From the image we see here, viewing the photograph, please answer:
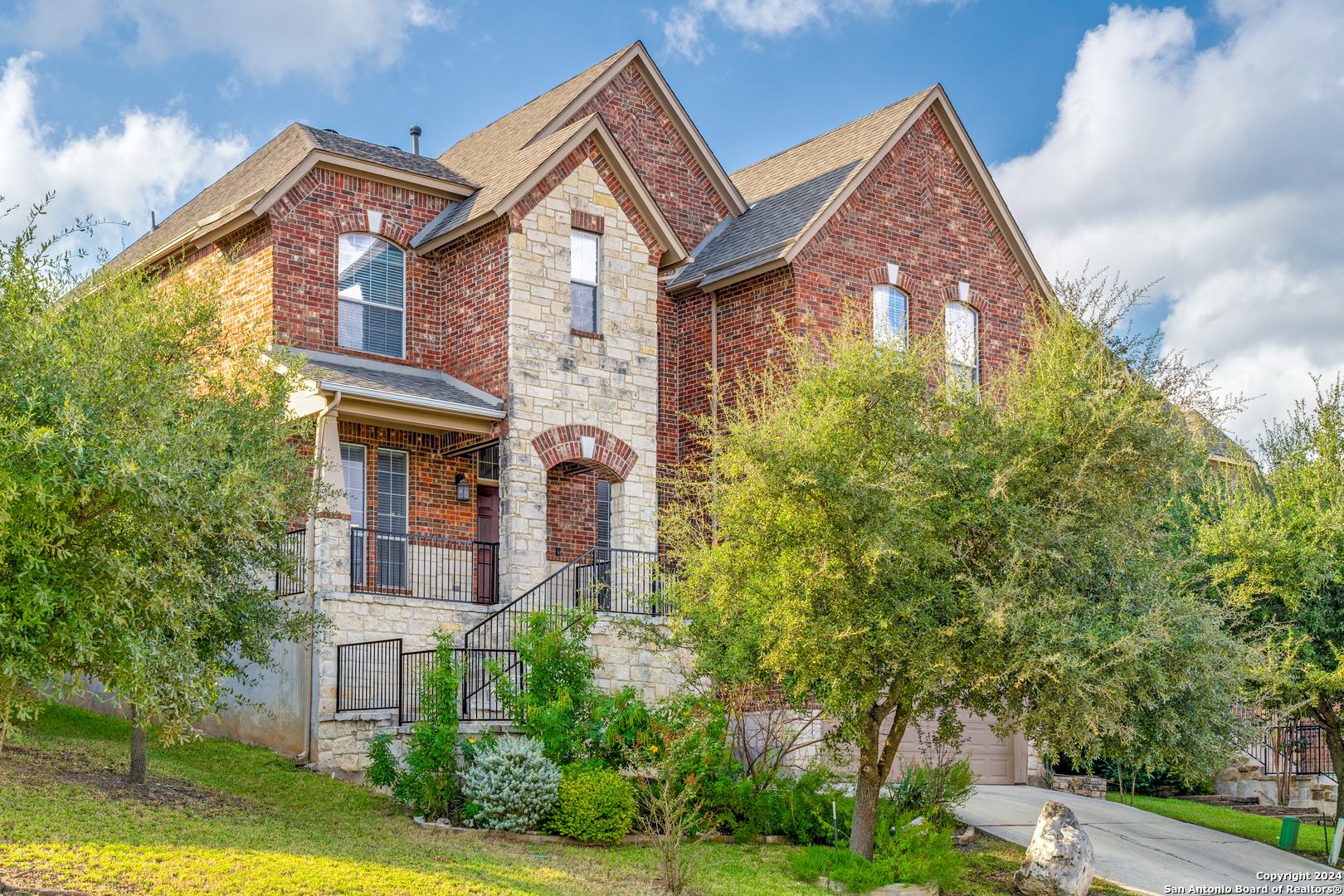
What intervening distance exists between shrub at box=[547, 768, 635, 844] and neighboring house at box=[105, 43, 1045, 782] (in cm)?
255

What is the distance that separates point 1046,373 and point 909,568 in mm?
2882

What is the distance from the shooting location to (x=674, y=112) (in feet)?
81.1

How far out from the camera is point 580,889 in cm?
1209

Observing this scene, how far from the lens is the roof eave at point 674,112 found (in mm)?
23875

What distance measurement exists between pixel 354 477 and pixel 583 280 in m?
4.74

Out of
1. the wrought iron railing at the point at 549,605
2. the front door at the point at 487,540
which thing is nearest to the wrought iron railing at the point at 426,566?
the front door at the point at 487,540

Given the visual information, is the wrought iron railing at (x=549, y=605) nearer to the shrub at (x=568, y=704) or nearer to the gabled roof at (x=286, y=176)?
the shrub at (x=568, y=704)

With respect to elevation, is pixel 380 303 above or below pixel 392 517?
above

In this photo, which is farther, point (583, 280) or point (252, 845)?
point (583, 280)

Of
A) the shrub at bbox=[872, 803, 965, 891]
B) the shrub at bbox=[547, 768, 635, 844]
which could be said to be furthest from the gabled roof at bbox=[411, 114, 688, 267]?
the shrub at bbox=[872, 803, 965, 891]

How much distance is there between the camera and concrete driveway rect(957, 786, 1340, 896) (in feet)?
51.5

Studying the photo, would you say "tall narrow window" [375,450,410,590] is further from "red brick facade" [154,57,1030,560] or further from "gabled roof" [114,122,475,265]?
"gabled roof" [114,122,475,265]

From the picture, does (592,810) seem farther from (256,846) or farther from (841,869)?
(256,846)

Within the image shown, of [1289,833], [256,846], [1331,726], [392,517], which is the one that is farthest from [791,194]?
[256,846]
